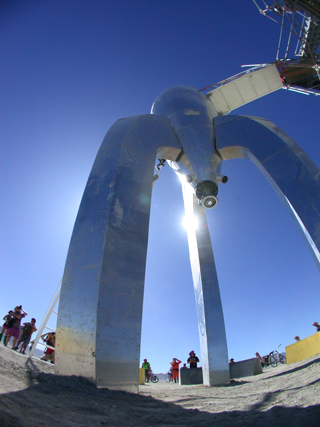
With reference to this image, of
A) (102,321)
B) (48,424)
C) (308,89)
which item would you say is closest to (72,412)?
(48,424)

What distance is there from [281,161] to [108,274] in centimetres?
570

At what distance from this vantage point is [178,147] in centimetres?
873

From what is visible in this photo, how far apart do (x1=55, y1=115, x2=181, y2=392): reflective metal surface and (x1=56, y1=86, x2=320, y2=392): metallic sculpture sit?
0.02m

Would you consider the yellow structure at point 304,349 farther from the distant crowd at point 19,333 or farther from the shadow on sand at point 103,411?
the distant crowd at point 19,333

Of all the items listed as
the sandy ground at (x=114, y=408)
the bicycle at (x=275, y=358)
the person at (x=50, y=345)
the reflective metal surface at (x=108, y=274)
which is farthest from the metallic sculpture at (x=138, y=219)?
the bicycle at (x=275, y=358)

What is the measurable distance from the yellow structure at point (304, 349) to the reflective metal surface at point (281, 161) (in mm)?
5193

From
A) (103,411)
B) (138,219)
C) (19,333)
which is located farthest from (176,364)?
(103,411)

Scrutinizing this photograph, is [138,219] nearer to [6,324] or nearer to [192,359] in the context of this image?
[6,324]

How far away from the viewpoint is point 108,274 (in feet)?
16.8

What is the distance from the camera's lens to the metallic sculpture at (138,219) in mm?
4703

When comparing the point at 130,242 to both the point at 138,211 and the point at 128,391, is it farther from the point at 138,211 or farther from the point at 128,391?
the point at 128,391

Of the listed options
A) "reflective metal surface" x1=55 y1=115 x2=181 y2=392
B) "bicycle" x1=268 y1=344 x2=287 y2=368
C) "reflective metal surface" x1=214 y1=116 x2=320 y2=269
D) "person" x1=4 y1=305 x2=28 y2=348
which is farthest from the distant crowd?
"bicycle" x1=268 y1=344 x2=287 y2=368

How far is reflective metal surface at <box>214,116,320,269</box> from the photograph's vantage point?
6.52 meters

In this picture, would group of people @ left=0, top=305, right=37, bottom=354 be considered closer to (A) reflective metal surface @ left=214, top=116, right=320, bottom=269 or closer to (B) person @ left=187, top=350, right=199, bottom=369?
(B) person @ left=187, top=350, right=199, bottom=369
